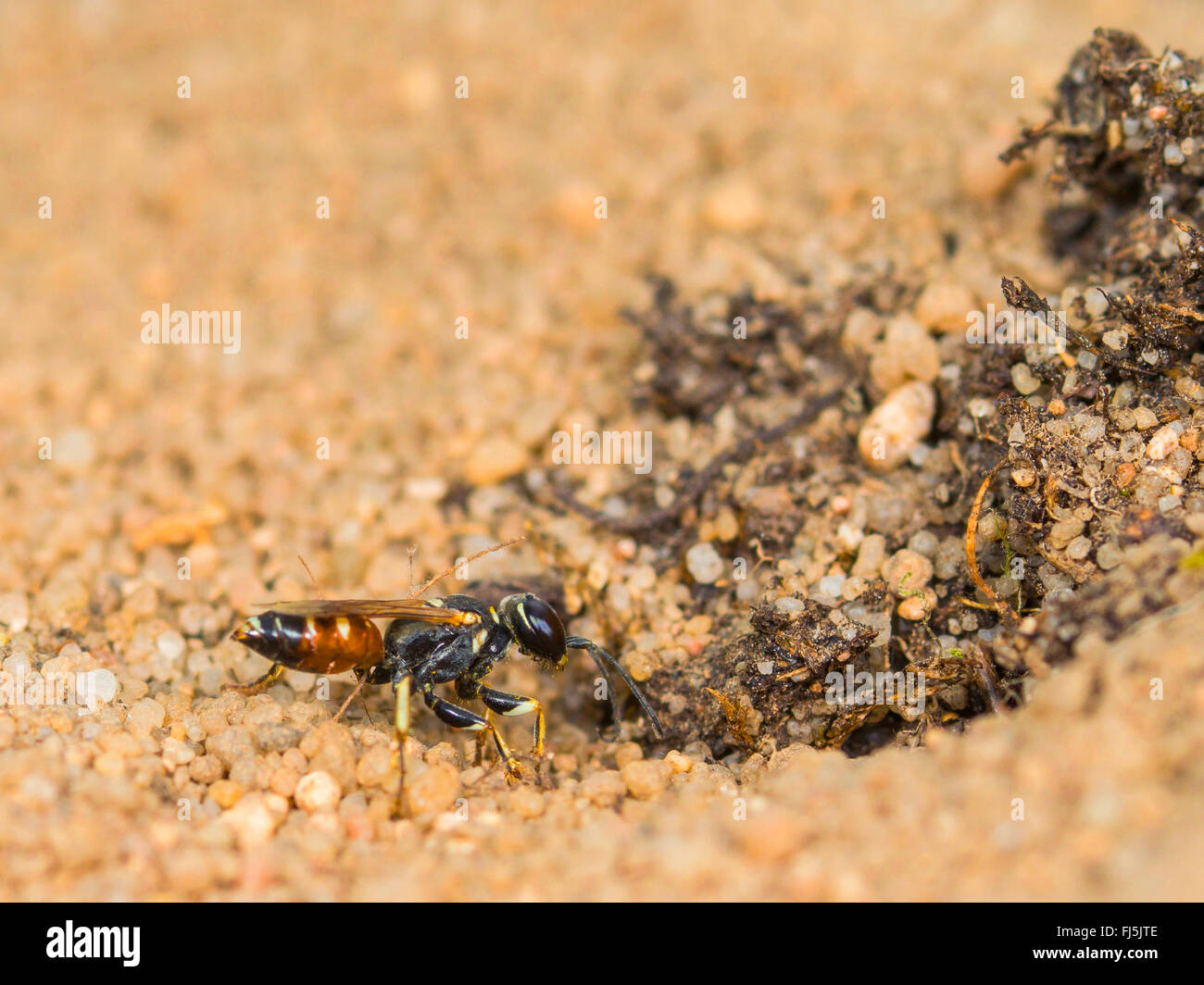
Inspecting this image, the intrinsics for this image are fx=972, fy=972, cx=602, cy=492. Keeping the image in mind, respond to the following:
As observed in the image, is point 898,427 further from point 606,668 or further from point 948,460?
point 606,668

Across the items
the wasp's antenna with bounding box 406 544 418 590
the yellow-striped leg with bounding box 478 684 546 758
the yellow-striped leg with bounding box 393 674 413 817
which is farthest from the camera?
the wasp's antenna with bounding box 406 544 418 590

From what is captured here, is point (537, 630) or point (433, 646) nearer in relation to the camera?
point (537, 630)

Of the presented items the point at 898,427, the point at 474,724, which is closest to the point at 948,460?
the point at 898,427

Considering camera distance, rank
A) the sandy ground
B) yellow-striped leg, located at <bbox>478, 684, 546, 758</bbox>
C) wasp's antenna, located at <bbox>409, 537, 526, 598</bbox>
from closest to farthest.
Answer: the sandy ground < yellow-striped leg, located at <bbox>478, 684, 546, 758</bbox> < wasp's antenna, located at <bbox>409, 537, 526, 598</bbox>

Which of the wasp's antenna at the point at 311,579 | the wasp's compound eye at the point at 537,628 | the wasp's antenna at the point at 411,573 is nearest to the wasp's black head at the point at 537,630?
the wasp's compound eye at the point at 537,628

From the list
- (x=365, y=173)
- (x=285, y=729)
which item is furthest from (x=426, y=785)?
(x=365, y=173)

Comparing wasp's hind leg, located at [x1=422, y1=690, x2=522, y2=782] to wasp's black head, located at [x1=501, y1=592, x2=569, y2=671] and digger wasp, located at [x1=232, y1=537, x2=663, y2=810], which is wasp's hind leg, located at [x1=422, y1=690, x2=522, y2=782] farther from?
wasp's black head, located at [x1=501, y1=592, x2=569, y2=671]

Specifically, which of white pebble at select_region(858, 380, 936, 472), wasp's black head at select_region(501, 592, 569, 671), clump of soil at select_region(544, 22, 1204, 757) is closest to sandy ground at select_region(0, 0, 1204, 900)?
clump of soil at select_region(544, 22, 1204, 757)
